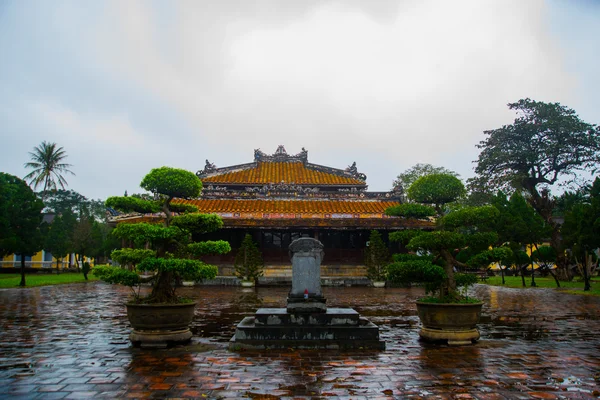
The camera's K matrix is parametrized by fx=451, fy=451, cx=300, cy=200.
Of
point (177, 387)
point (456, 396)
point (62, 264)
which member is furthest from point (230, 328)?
point (62, 264)

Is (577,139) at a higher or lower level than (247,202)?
higher

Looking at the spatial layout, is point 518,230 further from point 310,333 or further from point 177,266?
point 177,266

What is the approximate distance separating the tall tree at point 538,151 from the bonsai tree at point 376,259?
53.0 feet

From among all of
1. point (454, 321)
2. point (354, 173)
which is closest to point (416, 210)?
point (454, 321)

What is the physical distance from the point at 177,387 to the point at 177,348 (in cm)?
260

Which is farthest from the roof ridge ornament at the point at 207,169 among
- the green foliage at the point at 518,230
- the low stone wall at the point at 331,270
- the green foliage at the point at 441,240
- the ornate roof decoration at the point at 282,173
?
the green foliage at the point at 441,240

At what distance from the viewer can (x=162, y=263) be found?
8.59 metres

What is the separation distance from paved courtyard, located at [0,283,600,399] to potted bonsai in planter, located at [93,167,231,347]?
18.1 inches

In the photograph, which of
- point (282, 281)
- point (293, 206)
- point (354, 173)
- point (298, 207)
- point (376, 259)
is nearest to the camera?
point (376, 259)

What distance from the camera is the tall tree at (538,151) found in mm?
35219

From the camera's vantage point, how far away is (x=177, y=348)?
27.2 feet

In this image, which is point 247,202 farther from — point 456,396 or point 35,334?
point 456,396

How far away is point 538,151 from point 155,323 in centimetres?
3605

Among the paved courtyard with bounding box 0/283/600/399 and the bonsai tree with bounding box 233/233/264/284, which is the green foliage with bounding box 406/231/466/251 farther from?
the bonsai tree with bounding box 233/233/264/284
